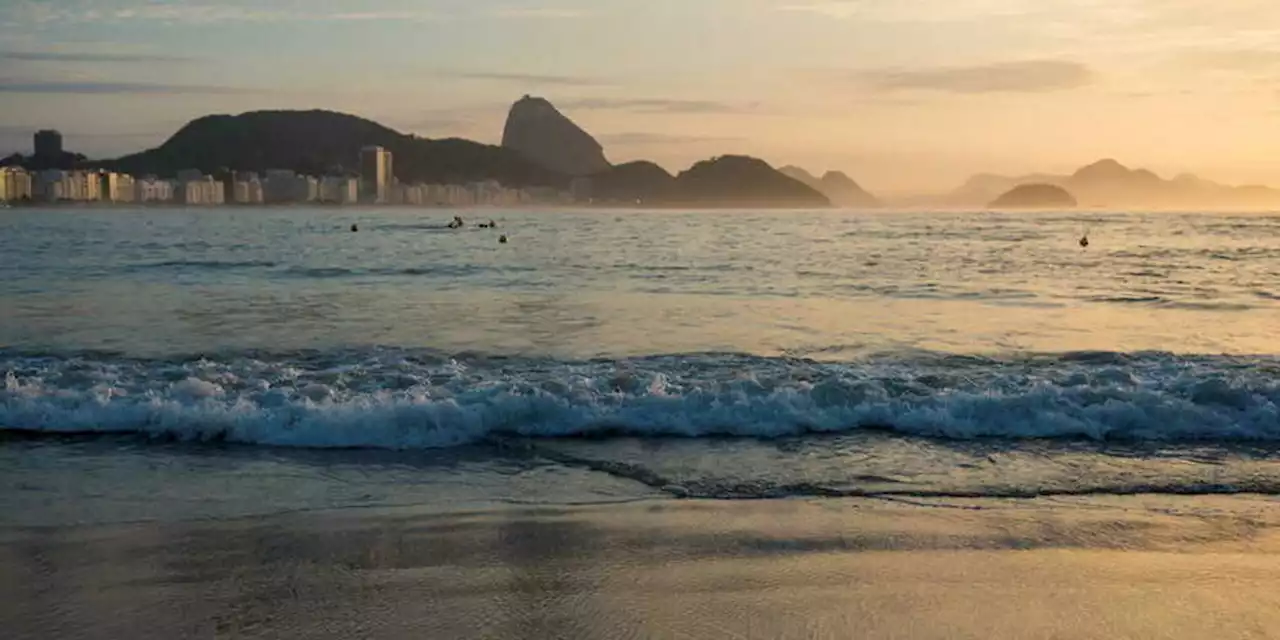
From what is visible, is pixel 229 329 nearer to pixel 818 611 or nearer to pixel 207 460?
pixel 207 460

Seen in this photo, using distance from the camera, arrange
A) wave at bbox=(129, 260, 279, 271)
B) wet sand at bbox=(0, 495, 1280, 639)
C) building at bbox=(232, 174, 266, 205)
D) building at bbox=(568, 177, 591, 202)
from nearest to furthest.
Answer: wet sand at bbox=(0, 495, 1280, 639)
wave at bbox=(129, 260, 279, 271)
building at bbox=(232, 174, 266, 205)
building at bbox=(568, 177, 591, 202)

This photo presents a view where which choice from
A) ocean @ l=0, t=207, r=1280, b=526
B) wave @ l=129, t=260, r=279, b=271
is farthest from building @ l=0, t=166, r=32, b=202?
ocean @ l=0, t=207, r=1280, b=526

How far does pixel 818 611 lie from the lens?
5.09 m

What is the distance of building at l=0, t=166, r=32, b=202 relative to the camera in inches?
4735

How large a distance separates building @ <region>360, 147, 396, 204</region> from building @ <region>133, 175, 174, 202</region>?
76.1 feet

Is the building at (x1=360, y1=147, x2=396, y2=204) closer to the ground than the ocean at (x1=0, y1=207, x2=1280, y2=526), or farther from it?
farther from it

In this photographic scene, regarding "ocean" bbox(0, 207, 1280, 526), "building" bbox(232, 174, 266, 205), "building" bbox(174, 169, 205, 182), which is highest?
"building" bbox(174, 169, 205, 182)

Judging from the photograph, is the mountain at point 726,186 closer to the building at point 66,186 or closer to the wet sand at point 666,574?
the building at point 66,186

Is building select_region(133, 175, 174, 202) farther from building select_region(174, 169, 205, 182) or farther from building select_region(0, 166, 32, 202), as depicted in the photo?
building select_region(0, 166, 32, 202)

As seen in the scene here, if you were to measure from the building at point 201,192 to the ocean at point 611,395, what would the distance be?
106m

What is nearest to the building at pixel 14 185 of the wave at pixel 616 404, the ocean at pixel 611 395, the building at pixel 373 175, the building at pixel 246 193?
the building at pixel 246 193

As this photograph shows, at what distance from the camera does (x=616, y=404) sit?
10375 mm

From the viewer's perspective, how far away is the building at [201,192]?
12312 centimetres

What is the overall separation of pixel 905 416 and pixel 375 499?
5.34 meters
